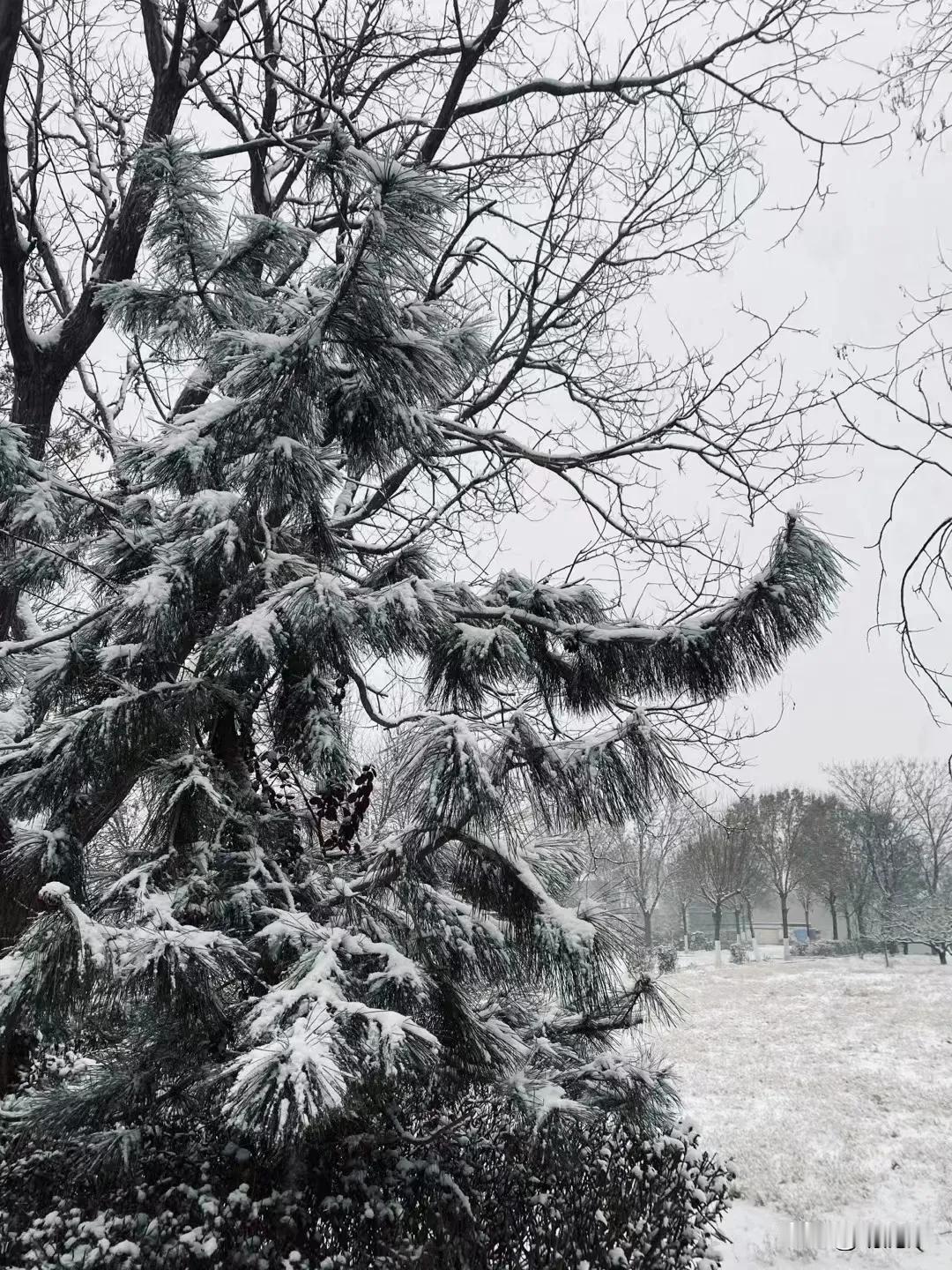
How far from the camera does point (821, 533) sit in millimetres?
2428

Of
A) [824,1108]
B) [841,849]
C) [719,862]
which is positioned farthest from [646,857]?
[824,1108]

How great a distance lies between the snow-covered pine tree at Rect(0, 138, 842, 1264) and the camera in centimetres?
226

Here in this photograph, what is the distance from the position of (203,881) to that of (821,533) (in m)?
2.09

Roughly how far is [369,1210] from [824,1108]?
856cm

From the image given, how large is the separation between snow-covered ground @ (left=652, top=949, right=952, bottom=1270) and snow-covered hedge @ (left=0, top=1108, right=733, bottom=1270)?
0.63 meters

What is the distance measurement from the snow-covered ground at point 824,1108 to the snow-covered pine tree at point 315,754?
84 cm

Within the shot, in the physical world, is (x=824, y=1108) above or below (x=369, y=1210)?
below

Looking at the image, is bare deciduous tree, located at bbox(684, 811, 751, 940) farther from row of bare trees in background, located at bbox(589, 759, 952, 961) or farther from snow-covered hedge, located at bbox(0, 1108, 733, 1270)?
snow-covered hedge, located at bbox(0, 1108, 733, 1270)

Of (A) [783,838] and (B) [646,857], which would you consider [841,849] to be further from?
(B) [646,857]

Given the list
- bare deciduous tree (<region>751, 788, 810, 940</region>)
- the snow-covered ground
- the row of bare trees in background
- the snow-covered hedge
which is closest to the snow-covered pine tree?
the snow-covered hedge

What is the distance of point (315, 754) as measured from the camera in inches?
113

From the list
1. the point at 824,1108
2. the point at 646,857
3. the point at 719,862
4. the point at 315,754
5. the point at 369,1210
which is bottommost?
the point at 824,1108

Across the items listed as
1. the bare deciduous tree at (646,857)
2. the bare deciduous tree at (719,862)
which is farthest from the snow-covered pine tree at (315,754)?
the bare deciduous tree at (719,862)

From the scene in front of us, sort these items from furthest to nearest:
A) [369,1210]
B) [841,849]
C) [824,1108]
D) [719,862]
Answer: [841,849] → [719,862] → [824,1108] → [369,1210]
